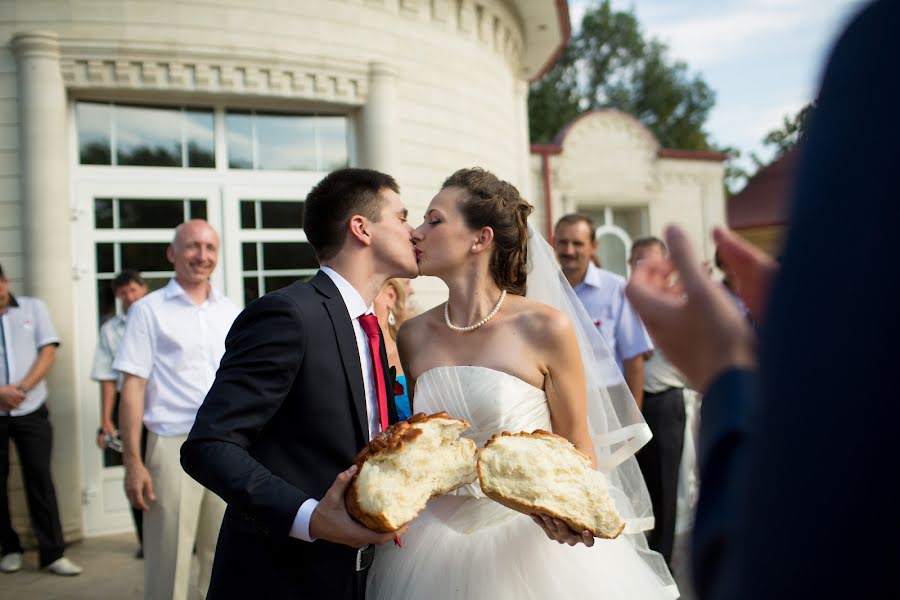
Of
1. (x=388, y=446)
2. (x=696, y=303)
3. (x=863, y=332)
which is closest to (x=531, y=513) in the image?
(x=388, y=446)

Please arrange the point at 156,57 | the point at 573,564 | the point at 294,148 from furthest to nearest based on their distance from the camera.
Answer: the point at 294,148, the point at 156,57, the point at 573,564

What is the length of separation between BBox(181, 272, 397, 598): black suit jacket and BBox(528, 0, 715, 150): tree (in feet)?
118

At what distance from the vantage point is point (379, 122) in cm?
766

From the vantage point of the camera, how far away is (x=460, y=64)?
28.3 feet

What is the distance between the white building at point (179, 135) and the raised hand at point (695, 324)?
22.8ft

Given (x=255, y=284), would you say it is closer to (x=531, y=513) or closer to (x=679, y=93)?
(x=531, y=513)

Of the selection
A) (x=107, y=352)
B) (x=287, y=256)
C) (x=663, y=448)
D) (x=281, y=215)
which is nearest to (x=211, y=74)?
(x=281, y=215)

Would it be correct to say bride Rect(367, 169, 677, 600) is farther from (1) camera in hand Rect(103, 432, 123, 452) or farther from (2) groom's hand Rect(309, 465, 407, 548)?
(1) camera in hand Rect(103, 432, 123, 452)

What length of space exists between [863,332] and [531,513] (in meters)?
1.63

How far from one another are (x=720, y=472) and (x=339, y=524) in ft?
4.36

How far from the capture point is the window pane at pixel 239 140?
7.57m

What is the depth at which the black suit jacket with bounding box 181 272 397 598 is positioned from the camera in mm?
1854

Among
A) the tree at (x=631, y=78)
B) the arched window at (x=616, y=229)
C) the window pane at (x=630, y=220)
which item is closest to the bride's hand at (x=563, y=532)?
the arched window at (x=616, y=229)

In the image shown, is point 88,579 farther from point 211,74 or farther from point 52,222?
point 211,74
